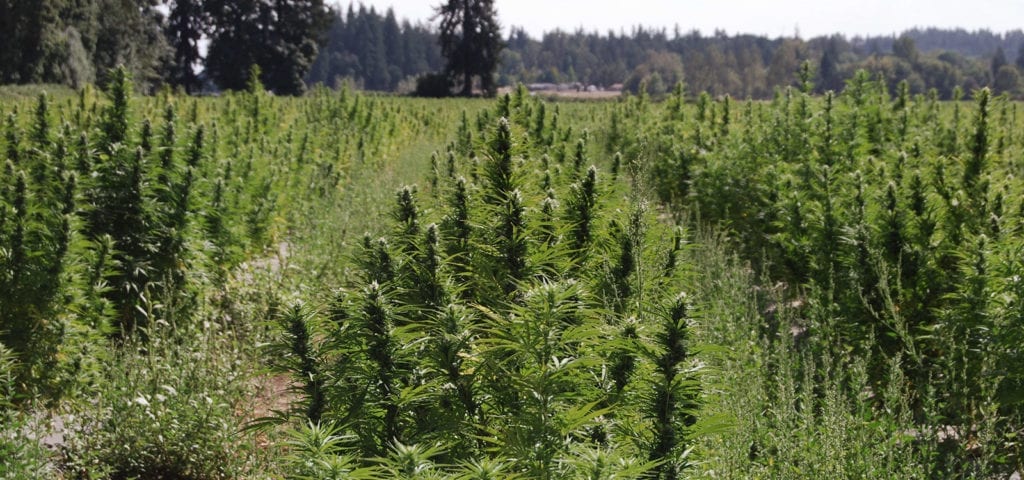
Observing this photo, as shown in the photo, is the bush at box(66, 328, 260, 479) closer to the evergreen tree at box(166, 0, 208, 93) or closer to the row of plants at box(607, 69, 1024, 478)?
the row of plants at box(607, 69, 1024, 478)

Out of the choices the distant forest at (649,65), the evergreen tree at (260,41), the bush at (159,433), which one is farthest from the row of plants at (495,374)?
the distant forest at (649,65)

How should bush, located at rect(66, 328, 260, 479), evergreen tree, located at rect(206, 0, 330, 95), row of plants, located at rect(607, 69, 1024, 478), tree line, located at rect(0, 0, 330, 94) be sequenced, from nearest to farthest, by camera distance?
row of plants, located at rect(607, 69, 1024, 478) < bush, located at rect(66, 328, 260, 479) < tree line, located at rect(0, 0, 330, 94) < evergreen tree, located at rect(206, 0, 330, 95)

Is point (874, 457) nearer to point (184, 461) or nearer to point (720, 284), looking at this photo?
point (720, 284)

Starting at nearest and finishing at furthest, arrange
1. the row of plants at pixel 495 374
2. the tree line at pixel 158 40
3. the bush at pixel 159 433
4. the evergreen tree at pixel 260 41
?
1. the row of plants at pixel 495 374
2. the bush at pixel 159 433
3. the tree line at pixel 158 40
4. the evergreen tree at pixel 260 41

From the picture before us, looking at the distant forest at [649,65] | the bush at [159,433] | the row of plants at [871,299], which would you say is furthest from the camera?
the distant forest at [649,65]

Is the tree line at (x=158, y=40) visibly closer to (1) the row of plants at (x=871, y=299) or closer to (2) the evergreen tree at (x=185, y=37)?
(2) the evergreen tree at (x=185, y=37)

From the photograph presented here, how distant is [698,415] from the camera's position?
2.46 m

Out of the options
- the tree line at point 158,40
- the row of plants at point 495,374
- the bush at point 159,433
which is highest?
the tree line at point 158,40

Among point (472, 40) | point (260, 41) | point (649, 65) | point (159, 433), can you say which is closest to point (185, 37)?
point (260, 41)

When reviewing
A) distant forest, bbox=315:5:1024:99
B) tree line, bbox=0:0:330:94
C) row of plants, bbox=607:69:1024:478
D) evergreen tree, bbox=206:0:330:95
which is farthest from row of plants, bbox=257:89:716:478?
distant forest, bbox=315:5:1024:99

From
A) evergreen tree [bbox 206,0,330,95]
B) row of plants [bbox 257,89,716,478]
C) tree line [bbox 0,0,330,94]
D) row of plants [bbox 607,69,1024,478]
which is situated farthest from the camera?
evergreen tree [bbox 206,0,330,95]

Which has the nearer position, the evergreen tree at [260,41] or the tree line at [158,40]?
the tree line at [158,40]

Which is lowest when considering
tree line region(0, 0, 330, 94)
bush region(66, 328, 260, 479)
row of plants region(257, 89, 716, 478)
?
bush region(66, 328, 260, 479)

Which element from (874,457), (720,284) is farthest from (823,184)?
(874,457)
